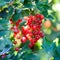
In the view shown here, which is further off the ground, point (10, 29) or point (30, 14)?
point (30, 14)

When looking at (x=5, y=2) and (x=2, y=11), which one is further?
(x=2, y=11)

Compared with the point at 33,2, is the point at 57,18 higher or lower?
higher

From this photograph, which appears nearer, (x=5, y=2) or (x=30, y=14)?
(x=5, y=2)

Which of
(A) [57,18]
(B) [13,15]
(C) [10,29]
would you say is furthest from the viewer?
(A) [57,18]

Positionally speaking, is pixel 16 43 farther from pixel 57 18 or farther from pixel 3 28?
pixel 57 18

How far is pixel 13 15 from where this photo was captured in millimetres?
1809

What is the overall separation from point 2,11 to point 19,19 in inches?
5.0

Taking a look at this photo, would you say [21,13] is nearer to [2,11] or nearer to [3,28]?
[2,11]

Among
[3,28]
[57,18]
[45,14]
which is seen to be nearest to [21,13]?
[45,14]

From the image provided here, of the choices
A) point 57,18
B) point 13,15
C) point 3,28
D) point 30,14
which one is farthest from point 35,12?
point 57,18

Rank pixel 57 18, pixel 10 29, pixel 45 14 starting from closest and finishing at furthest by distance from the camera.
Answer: pixel 10 29 → pixel 45 14 → pixel 57 18

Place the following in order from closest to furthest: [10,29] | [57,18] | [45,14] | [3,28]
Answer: [3,28] → [10,29] → [45,14] → [57,18]

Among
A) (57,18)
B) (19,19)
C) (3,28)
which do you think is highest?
(57,18)

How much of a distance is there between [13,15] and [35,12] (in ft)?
0.50
